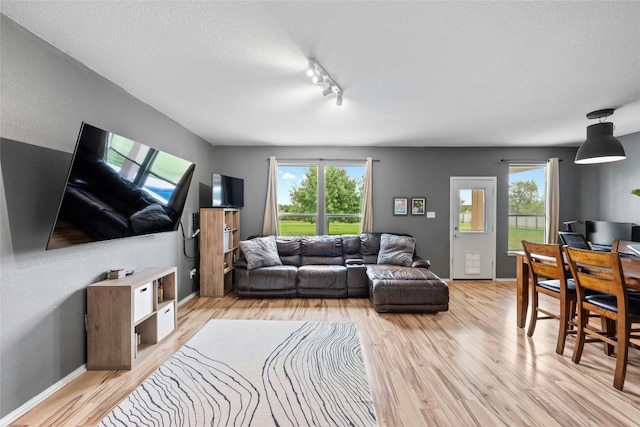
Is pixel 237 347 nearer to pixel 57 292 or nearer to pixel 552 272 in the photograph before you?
pixel 57 292

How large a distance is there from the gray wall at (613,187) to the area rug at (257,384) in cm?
504

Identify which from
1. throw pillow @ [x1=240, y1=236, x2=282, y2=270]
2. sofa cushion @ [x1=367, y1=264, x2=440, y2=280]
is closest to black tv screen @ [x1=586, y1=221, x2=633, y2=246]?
sofa cushion @ [x1=367, y1=264, x2=440, y2=280]

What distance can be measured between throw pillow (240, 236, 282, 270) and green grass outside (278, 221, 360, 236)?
0.75 meters

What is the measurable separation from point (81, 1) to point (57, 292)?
198cm

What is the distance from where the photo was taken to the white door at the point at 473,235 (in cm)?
530

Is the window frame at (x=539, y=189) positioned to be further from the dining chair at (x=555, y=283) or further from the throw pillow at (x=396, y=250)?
the dining chair at (x=555, y=283)

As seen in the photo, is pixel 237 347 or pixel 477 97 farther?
pixel 477 97

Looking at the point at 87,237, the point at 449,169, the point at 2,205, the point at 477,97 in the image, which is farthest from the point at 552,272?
the point at 2,205

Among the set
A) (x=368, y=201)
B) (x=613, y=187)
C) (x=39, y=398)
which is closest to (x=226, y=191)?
(x=368, y=201)

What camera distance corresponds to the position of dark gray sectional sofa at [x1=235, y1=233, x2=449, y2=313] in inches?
142

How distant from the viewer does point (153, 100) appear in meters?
3.09

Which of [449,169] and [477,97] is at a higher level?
[477,97]

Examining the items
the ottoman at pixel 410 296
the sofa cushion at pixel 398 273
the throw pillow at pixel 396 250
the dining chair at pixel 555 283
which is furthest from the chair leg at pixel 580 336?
the throw pillow at pixel 396 250

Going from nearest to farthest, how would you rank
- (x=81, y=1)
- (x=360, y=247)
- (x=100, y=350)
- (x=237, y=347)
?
(x=81, y=1), (x=100, y=350), (x=237, y=347), (x=360, y=247)
